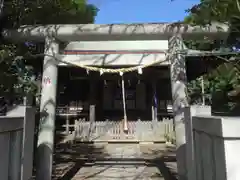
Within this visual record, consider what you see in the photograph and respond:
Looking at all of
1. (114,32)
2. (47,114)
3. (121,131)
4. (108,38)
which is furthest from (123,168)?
(121,131)

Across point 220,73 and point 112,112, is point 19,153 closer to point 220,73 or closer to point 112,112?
point 220,73

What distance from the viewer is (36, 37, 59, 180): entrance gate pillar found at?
570cm

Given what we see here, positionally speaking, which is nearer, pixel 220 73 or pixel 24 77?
pixel 220 73

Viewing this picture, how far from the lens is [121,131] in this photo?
14.5m

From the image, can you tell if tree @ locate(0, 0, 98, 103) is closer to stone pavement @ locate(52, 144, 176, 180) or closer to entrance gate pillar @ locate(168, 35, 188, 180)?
stone pavement @ locate(52, 144, 176, 180)

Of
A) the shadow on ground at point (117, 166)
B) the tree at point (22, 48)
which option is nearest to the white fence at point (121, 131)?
the shadow on ground at point (117, 166)

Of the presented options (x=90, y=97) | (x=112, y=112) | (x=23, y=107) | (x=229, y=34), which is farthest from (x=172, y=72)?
(x=112, y=112)

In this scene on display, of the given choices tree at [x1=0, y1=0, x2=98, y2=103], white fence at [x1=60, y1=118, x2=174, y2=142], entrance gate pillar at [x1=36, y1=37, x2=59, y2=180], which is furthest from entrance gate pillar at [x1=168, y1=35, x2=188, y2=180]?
white fence at [x1=60, y1=118, x2=174, y2=142]

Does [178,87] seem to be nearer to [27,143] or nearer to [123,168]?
[123,168]

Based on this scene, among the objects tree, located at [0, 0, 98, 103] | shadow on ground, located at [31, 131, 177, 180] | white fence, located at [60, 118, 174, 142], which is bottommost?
shadow on ground, located at [31, 131, 177, 180]

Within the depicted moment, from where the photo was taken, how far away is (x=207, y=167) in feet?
10.9

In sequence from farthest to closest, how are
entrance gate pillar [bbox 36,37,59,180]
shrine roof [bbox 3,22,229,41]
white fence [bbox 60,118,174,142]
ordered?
white fence [bbox 60,118,174,142] < shrine roof [bbox 3,22,229,41] < entrance gate pillar [bbox 36,37,59,180]

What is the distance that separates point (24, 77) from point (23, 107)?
2.30 m

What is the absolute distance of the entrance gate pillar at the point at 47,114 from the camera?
5703 mm
